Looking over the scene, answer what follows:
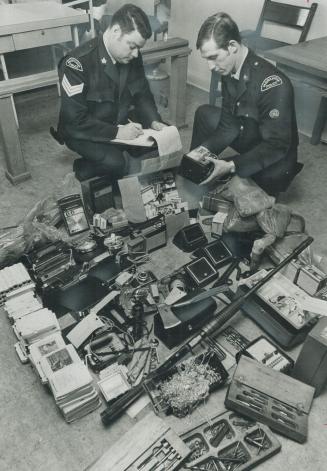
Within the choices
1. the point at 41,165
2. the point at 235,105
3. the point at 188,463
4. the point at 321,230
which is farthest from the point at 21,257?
the point at 321,230

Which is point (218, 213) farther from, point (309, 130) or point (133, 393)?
point (309, 130)

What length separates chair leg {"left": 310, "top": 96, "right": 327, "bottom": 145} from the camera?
3.03 m

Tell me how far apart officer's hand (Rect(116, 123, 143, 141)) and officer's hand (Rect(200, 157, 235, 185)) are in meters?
0.46

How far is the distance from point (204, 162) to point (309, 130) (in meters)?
1.55

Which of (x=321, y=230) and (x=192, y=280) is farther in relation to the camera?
(x=321, y=230)

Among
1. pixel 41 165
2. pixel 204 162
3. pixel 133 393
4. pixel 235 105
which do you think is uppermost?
pixel 235 105

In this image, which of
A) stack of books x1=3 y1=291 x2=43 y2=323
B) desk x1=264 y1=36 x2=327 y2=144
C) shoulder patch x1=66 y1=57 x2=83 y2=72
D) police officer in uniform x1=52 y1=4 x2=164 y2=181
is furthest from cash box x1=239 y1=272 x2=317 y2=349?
shoulder patch x1=66 y1=57 x2=83 y2=72

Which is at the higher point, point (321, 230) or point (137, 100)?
point (137, 100)

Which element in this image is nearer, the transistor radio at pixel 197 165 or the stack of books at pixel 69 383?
the stack of books at pixel 69 383

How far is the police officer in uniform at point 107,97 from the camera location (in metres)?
2.16

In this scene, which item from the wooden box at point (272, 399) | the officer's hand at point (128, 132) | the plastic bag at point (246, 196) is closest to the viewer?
the wooden box at point (272, 399)

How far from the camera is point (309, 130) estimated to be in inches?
133

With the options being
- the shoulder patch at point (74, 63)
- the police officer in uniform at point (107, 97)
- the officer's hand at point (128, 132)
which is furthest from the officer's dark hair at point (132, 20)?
the officer's hand at point (128, 132)

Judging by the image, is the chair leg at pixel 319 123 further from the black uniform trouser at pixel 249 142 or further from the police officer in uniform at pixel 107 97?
the police officer in uniform at pixel 107 97
